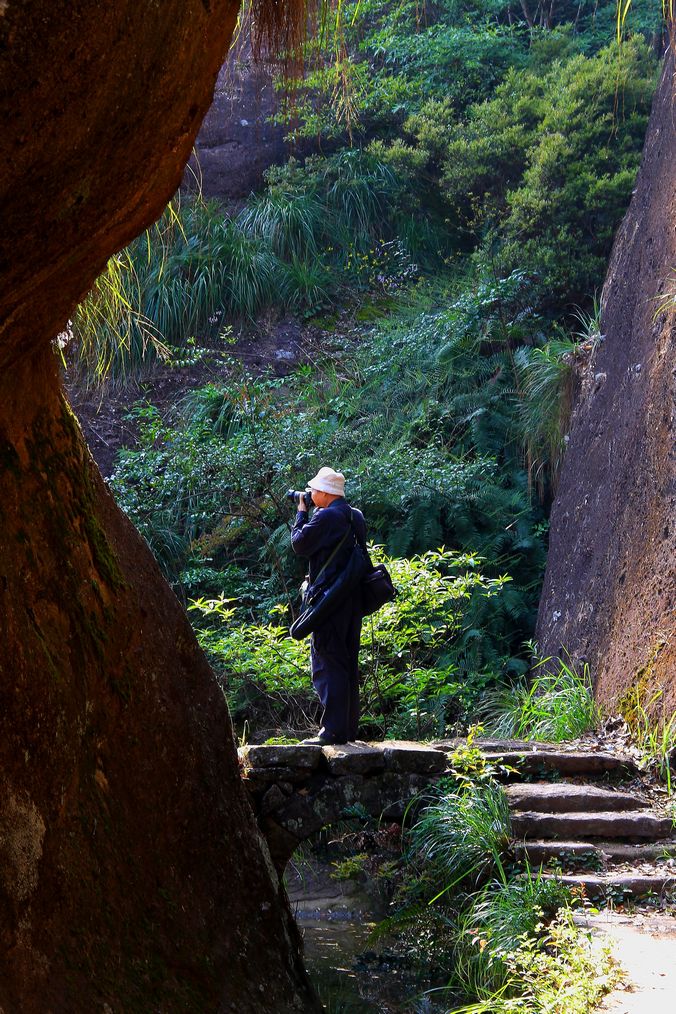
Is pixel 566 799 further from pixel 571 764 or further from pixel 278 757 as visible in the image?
pixel 278 757

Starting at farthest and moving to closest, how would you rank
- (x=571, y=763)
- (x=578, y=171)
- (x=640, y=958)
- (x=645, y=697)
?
(x=578, y=171) < (x=645, y=697) < (x=571, y=763) < (x=640, y=958)

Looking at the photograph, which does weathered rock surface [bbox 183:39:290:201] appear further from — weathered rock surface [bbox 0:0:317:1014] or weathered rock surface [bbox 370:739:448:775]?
weathered rock surface [bbox 0:0:317:1014]

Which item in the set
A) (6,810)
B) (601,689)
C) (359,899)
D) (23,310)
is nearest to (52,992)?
(6,810)

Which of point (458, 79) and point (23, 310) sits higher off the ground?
point (458, 79)

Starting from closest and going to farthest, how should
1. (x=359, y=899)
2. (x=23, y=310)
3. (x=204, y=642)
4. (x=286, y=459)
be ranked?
(x=23, y=310)
(x=359, y=899)
(x=204, y=642)
(x=286, y=459)

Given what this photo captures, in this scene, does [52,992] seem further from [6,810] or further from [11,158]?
[11,158]

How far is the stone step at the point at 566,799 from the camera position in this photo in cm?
698

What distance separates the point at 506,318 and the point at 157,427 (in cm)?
481

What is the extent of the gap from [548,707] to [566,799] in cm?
195

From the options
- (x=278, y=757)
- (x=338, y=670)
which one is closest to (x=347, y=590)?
(x=338, y=670)

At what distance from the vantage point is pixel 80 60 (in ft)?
9.00

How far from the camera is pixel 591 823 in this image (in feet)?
22.3

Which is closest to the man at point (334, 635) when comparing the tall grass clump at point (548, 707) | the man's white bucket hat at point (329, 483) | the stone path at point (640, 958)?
the man's white bucket hat at point (329, 483)

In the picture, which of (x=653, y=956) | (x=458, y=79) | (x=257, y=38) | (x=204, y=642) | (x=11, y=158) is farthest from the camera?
(x=458, y=79)
